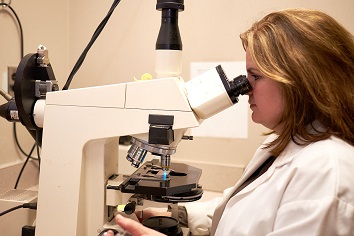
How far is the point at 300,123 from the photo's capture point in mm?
832

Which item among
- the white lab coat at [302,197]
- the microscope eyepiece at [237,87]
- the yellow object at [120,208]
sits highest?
the microscope eyepiece at [237,87]

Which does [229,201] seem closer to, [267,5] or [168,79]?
[168,79]

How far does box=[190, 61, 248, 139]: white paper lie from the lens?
1591 mm

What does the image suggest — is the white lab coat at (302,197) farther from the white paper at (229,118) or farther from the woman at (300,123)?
the white paper at (229,118)

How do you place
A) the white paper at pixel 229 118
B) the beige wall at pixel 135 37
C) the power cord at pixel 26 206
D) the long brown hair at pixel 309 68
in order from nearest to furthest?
1. the long brown hair at pixel 309 68
2. the power cord at pixel 26 206
3. the beige wall at pixel 135 37
4. the white paper at pixel 229 118

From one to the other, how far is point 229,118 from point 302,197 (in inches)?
36.6

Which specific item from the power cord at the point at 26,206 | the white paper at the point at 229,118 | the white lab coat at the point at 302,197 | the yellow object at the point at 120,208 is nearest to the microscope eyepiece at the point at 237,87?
the white lab coat at the point at 302,197

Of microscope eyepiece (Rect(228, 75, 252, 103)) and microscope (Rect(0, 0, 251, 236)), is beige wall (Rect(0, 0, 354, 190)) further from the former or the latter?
microscope eyepiece (Rect(228, 75, 252, 103))

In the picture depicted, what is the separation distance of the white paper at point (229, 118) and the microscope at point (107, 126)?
0.72 m

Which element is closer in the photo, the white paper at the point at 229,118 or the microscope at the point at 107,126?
the microscope at the point at 107,126

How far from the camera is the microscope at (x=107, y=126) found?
794 millimetres

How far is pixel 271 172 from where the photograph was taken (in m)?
0.85

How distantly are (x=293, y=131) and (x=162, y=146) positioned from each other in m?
0.34

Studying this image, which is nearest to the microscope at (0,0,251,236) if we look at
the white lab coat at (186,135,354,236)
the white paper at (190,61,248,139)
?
the white lab coat at (186,135,354,236)
